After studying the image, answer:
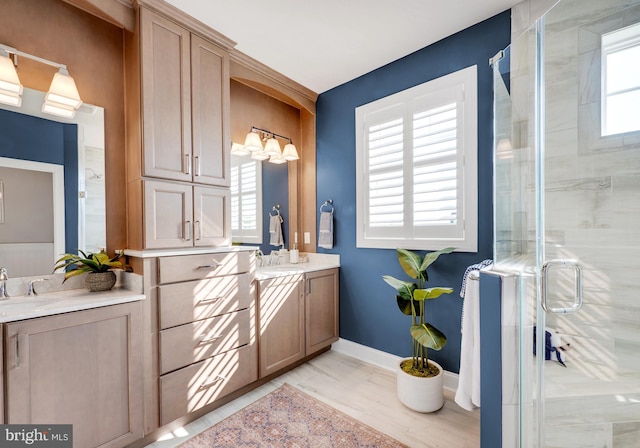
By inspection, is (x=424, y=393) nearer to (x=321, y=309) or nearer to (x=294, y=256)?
(x=321, y=309)

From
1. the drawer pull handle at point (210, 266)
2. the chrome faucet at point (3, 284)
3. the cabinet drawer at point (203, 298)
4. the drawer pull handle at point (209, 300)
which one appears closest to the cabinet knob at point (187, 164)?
the drawer pull handle at point (210, 266)

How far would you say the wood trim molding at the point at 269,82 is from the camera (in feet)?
8.10

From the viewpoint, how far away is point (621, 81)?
157 centimetres

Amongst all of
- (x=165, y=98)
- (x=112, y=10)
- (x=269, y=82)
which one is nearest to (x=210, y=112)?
(x=165, y=98)

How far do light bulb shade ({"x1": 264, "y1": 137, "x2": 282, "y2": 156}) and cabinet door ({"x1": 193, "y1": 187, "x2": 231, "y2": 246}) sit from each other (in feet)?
2.72

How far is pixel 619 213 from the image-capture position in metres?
1.62

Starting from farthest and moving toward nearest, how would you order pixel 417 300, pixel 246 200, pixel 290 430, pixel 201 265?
pixel 246 200, pixel 417 300, pixel 201 265, pixel 290 430

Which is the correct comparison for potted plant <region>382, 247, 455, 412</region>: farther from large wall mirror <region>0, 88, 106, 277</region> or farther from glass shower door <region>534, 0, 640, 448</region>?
large wall mirror <region>0, 88, 106, 277</region>

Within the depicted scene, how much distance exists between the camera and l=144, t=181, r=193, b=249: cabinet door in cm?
180

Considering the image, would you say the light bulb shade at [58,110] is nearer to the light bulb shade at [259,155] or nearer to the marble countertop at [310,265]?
the light bulb shade at [259,155]

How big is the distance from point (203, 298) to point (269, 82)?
6.74 feet

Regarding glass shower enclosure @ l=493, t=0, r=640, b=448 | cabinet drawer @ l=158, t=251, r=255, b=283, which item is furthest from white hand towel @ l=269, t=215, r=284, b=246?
glass shower enclosure @ l=493, t=0, r=640, b=448

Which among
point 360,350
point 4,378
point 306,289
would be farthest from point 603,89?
point 4,378

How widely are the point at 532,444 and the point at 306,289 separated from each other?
1.81 meters
